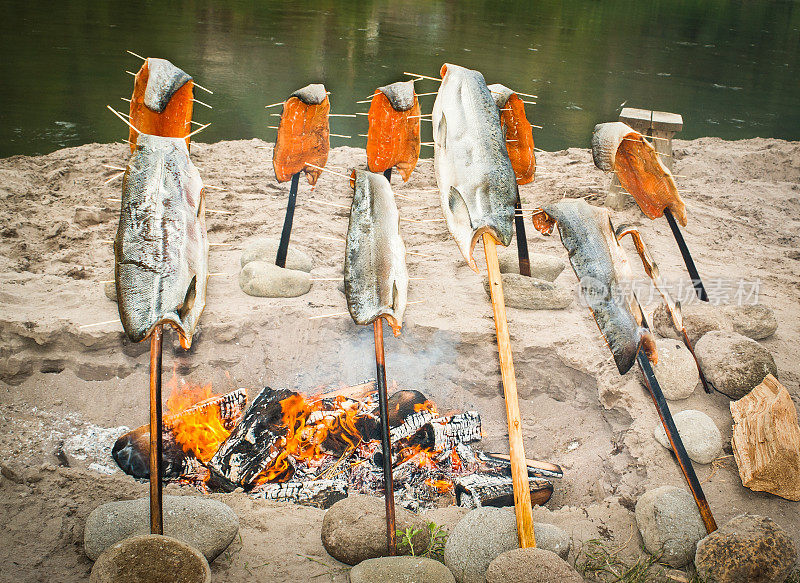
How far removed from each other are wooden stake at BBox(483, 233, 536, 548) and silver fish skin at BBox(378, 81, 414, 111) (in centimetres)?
97

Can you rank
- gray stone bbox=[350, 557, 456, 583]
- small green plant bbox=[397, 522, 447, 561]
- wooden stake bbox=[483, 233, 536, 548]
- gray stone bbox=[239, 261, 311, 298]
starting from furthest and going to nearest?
gray stone bbox=[239, 261, 311, 298] → small green plant bbox=[397, 522, 447, 561] → wooden stake bbox=[483, 233, 536, 548] → gray stone bbox=[350, 557, 456, 583]

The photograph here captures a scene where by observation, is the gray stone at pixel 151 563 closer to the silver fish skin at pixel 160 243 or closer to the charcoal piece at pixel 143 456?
the silver fish skin at pixel 160 243

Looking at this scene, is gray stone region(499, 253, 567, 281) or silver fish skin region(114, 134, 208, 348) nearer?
silver fish skin region(114, 134, 208, 348)

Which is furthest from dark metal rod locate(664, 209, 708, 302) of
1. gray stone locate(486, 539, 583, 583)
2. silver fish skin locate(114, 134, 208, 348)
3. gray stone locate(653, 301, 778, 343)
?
silver fish skin locate(114, 134, 208, 348)

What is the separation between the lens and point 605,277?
103 inches

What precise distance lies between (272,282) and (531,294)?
1631 mm

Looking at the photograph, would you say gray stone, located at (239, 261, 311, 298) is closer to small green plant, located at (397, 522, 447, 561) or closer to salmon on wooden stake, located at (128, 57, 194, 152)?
salmon on wooden stake, located at (128, 57, 194, 152)

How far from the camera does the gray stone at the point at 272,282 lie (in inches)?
146

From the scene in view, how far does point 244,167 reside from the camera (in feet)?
20.2

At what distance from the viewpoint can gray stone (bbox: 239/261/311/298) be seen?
3711 millimetres

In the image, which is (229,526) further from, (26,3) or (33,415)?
(26,3)

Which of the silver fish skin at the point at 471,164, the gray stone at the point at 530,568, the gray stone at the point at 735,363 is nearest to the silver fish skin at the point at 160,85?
the silver fish skin at the point at 471,164

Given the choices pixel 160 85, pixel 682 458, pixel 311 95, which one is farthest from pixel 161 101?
pixel 682 458

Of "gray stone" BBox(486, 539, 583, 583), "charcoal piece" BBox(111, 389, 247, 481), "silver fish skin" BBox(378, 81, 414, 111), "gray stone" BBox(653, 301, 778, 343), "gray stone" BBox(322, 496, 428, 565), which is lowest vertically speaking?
"charcoal piece" BBox(111, 389, 247, 481)
